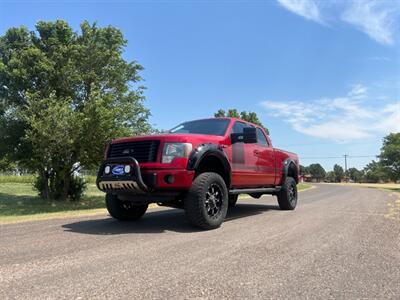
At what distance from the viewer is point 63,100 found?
18.3 metres

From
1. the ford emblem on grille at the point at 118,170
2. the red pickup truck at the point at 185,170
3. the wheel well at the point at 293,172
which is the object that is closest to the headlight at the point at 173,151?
the red pickup truck at the point at 185,170

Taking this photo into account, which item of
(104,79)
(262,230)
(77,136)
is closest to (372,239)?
(262,230)

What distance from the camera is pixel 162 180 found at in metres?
6.83

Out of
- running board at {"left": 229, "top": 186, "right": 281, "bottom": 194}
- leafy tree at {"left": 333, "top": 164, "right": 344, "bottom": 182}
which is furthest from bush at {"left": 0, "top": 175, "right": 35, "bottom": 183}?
leafy tree at {"left": 333, "top": 164, "right": 344, "bottom": 182}

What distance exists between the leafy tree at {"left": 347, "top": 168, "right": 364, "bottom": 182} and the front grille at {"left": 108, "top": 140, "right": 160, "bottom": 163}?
141 m

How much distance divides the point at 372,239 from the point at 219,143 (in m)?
3.05

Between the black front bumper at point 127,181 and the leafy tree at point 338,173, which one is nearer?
the black front bumper at point 127,181

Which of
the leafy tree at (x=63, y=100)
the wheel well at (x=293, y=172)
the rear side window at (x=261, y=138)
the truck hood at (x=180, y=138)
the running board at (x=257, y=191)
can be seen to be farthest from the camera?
the leafy tree at (x=63, y=100)

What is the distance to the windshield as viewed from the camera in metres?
8.42

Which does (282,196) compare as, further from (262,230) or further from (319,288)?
(319,288)

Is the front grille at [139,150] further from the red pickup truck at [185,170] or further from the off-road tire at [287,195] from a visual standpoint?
the off-road tire at [287,195]

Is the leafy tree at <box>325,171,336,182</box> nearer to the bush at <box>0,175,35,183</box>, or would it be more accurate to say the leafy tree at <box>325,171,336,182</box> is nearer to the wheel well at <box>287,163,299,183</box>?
the bush at <box>0,175,35,183</box>

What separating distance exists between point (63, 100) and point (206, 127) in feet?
38.0

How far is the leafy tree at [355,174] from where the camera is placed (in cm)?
14077
